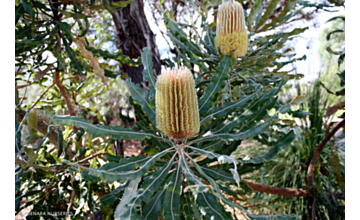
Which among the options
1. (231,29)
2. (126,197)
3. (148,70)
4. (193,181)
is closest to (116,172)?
(126,197)

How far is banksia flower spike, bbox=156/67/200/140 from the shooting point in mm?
528

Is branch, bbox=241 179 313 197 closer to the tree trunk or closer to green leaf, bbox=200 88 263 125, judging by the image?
green leaf, bbox=200 88 263 125

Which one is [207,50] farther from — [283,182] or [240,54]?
[283,182]

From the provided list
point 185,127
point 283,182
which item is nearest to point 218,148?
point 185,127

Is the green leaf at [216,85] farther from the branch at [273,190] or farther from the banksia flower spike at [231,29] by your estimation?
the branch at [273,190]

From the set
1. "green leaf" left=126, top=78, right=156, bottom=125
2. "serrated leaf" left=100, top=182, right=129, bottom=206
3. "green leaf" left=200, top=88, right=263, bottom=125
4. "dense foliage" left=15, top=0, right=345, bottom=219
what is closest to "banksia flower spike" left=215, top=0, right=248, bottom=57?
"dense foliage" left=15, top=0, right=345, bottom=219

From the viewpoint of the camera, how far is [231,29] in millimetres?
702

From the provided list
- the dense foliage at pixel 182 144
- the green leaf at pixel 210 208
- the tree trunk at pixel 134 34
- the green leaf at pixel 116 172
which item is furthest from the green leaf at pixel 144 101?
the tree trunk at pixel 134 34

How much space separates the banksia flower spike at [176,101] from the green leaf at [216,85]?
0.09 metres

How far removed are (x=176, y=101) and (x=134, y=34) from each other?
71 cm

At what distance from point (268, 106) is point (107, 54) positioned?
0.76 m

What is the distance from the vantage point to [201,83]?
0.79 m

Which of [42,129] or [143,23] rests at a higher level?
[143,23]

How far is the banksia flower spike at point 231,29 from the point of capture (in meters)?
0.69
